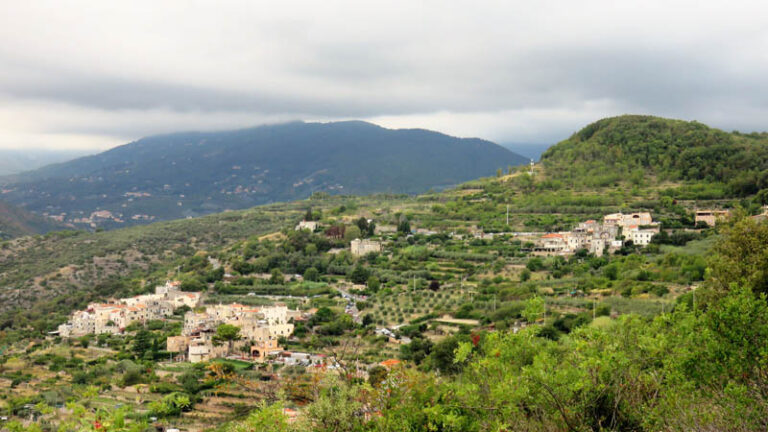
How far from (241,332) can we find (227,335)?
142 cm

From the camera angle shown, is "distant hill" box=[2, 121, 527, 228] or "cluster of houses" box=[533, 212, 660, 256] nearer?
"cluster of houses" box=[533, 212, 660, 256]

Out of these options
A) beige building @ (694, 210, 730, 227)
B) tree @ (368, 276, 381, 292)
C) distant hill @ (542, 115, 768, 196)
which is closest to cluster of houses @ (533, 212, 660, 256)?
beige building @ (694, 210, 730, 227)

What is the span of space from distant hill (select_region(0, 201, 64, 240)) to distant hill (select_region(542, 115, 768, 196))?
72.6 m

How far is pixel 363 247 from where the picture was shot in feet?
140

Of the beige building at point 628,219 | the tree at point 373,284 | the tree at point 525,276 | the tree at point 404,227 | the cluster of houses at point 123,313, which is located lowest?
the cluster of houses at point 123,313

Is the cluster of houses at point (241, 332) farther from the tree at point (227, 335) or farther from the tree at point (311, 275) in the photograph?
the tree at point (311, 275)

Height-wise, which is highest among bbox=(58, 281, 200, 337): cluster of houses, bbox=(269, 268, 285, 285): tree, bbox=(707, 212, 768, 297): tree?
bbox=(707, 212, 768, 297): tree

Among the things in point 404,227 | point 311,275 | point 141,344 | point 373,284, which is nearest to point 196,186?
point 404,227

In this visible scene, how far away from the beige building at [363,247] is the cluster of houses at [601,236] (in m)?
11.9

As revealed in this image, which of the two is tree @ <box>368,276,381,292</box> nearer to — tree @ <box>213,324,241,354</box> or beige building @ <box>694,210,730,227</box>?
tree @ <box>213,324,241,354</box>

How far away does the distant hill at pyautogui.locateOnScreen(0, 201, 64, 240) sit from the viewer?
80.3 meters

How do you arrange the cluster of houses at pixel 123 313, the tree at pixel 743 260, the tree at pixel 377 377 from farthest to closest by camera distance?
the cluster of houses at pixel 123 313
the tree at pixel 743 260
the tree at pixel 377 377

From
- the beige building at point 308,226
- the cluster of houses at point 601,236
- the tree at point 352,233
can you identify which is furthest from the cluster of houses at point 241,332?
the beige building at point 308,226

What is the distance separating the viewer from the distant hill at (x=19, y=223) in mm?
80262
